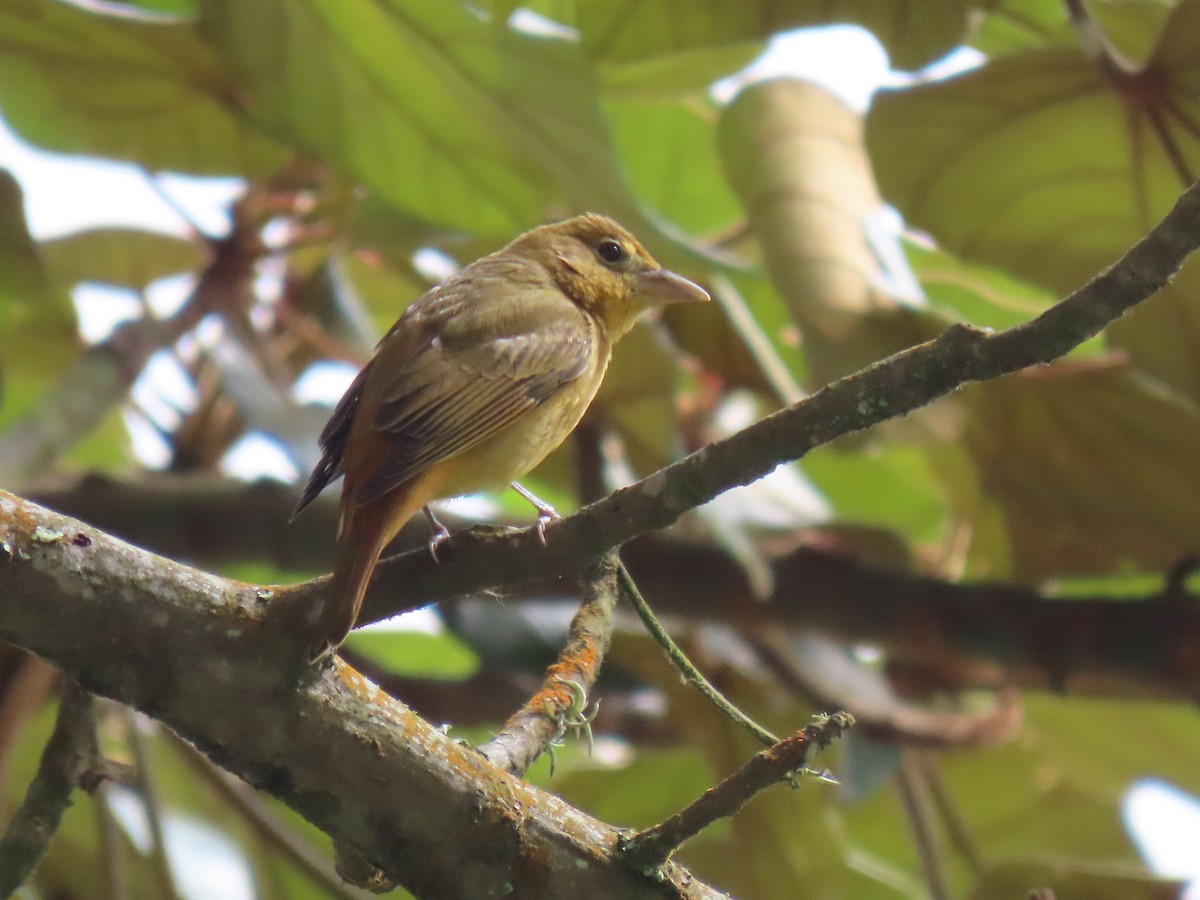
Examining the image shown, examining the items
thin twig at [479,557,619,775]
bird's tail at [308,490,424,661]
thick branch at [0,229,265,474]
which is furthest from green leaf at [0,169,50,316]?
thin twig at [479,557,619,775]

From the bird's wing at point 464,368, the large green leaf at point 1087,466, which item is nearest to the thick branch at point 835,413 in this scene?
the bird's wing at point 464,368

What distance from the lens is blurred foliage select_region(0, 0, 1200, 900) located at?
2.85 meters

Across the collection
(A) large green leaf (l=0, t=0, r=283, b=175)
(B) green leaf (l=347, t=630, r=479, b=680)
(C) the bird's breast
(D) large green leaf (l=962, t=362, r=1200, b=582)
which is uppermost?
(A) large green leaf (l=0, t=0, r=283, b=175)

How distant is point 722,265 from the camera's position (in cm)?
282

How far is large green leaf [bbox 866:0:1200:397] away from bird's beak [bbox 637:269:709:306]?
469 millimetres

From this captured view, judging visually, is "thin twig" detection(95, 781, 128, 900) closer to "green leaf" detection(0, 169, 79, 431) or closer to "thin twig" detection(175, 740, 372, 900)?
"thin twig" detection(175, 740, 372, 900)

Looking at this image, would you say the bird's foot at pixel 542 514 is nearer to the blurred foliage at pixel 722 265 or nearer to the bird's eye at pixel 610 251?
the blurred foliage at pixel 722 265

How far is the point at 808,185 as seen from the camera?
3162mm

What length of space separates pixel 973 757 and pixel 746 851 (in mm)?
818

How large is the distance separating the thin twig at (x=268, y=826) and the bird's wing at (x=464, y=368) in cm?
105

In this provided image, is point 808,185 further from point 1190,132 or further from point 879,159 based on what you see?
point 1190,132

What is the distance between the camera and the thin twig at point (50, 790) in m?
1.65

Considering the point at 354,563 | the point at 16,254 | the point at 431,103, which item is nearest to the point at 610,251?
the point at 431,103

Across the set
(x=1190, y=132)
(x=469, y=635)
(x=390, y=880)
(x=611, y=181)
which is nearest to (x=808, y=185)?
(x=611, y=181)
